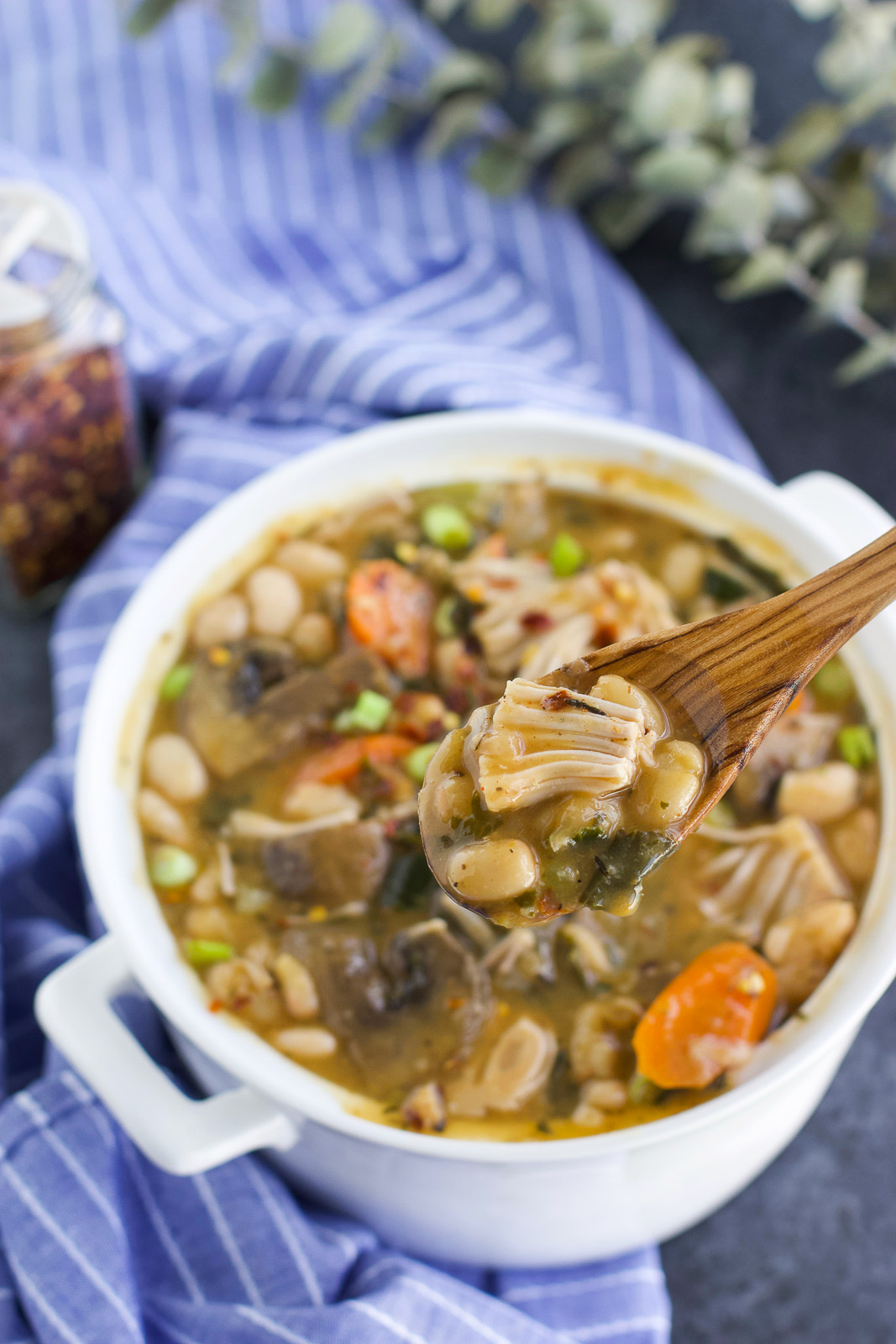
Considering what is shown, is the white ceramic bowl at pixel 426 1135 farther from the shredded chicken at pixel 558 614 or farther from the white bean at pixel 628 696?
the white bean at pixel 628 696

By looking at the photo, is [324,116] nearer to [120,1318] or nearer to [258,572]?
[258,572]

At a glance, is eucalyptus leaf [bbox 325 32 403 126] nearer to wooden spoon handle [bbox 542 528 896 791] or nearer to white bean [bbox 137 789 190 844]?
white bean [bbox 137 789 190 844]

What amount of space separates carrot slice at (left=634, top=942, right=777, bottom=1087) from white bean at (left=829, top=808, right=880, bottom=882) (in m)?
0.33

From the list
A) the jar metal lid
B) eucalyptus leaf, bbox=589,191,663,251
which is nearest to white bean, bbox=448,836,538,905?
the jar metal lid

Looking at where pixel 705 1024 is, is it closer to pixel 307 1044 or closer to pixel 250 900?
pixel 307 1044

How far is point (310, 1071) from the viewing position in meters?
2.61

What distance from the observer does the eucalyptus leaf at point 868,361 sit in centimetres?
405

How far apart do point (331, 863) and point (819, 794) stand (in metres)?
1.10

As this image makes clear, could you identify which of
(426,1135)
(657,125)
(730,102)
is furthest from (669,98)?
(426,1135)

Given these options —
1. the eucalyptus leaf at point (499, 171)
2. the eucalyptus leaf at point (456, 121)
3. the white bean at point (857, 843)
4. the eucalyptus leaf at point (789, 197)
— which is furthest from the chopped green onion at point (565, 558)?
the eucalyptus leaf at point (456, 121)

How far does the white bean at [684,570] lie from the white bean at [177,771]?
1257mm

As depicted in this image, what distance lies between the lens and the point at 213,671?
3.08m

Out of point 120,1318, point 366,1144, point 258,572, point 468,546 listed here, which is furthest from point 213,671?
point 120,1318

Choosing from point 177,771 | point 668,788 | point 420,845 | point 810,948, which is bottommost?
point 177,771
